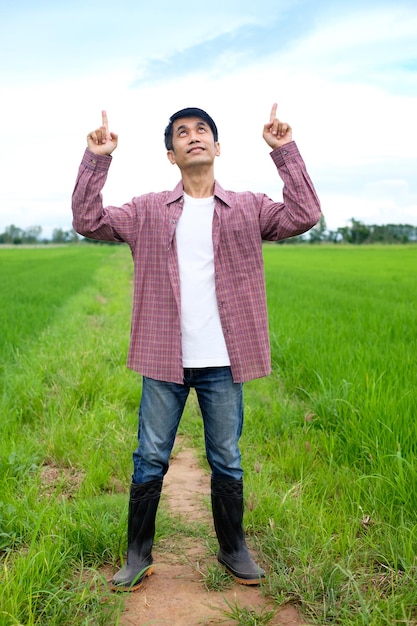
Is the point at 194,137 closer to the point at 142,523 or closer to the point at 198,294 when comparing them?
the point at 198,294

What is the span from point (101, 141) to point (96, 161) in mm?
101

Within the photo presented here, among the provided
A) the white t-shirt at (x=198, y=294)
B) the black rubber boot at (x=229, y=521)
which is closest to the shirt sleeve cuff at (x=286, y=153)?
the white t-shirt at (x=198, y=294)

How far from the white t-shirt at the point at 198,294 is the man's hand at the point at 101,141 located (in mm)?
403

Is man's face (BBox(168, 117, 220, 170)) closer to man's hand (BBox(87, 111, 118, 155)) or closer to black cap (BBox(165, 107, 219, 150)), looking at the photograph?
black cap (BBox(165, 107, 219, 150))

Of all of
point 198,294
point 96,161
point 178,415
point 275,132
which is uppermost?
point 275,132

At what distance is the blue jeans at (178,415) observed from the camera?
2584 mm

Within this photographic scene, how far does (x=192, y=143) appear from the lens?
258 centimetres

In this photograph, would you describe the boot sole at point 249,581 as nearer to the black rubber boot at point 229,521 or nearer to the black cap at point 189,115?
the black rubber boot at point 229,521

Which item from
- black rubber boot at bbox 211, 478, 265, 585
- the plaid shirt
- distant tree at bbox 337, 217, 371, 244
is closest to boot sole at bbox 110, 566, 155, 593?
black rubber boot at bbox 211, 478, 265, 585

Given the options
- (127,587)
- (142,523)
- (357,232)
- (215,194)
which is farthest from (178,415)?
(357,232)

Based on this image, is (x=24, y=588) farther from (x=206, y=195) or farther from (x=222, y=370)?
(x=206, y=195)

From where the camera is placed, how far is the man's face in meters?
2.57

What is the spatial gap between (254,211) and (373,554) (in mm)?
1494

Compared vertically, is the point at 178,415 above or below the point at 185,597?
above
